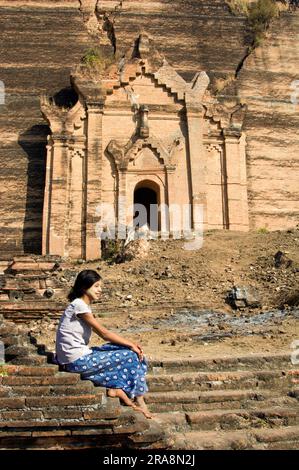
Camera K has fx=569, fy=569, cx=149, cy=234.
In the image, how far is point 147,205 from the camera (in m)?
20.9

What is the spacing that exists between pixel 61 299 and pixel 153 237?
17.5 ft

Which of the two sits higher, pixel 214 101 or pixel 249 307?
pixel 214 101

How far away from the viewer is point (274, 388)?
24.0ft

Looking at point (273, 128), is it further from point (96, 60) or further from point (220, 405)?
point (220, 405)

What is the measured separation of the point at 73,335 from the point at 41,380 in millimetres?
581

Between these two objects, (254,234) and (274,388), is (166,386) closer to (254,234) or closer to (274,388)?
(274,388)

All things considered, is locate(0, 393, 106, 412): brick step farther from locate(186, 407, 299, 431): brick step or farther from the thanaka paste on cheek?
locate(186, 407, 299, 431): brick step

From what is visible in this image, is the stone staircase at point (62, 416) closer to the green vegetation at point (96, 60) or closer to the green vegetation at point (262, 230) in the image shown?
the green vegetation at point (262, 230)

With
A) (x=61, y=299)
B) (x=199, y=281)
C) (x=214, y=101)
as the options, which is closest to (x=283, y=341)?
(x=199, y=281)

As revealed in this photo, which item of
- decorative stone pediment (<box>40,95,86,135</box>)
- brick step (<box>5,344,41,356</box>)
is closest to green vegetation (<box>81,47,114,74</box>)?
decorative stone pediment (<box>40,95,86,135</box>)

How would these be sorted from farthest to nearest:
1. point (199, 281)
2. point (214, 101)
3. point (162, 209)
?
point (214, 101), point (162, 209), point (199, 281)

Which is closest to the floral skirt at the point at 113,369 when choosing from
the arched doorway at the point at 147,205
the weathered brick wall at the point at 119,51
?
the arched doorway at the point at 147,205

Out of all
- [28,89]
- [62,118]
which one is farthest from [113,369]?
[28,89]

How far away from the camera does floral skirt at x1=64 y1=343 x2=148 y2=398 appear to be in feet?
19.0
